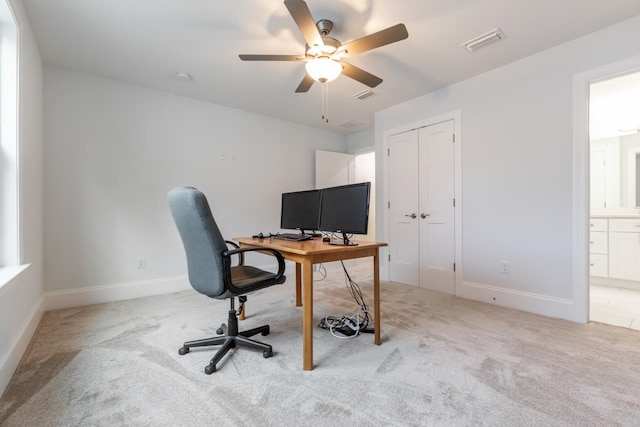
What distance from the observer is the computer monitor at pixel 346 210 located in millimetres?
1899

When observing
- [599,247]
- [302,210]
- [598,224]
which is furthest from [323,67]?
[599,247]

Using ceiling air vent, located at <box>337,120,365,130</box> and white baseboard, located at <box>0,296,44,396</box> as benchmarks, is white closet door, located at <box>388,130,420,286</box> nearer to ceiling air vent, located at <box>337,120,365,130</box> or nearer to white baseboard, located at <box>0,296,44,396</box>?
ceiling air vent, located at <box>337,120,365,130</box>

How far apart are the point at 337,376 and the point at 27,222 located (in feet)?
8.17

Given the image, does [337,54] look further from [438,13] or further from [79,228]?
[79,228]

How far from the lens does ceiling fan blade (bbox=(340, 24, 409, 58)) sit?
5.84ft

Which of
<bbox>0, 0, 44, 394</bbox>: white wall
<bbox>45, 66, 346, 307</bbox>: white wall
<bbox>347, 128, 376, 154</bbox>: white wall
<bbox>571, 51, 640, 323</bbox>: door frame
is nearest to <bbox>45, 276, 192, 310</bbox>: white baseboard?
<bbox>45, 66, 346, 307</bbox>: white wall

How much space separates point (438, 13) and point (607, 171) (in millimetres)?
3771

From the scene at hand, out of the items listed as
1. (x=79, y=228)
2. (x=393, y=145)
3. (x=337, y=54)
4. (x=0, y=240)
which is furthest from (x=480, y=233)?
(x=79, y=228)

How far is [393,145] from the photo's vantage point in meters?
3.97

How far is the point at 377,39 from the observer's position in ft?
6.26

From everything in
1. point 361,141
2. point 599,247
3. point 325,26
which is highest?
point 325,26

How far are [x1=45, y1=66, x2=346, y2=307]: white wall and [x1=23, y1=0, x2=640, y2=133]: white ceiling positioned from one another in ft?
1.06

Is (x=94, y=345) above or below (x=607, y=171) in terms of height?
below

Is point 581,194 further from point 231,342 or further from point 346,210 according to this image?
point 231,342
